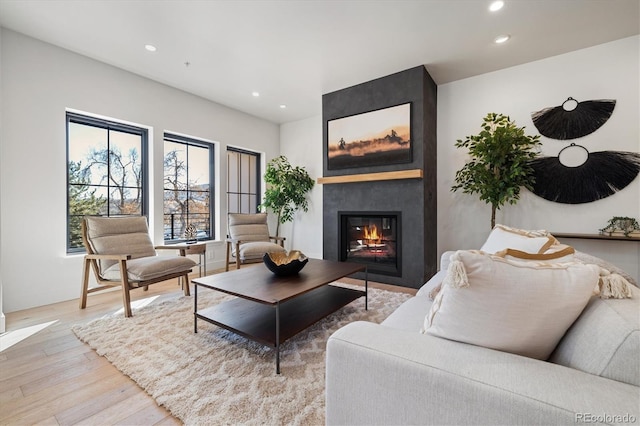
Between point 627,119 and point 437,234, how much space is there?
219 centimetres

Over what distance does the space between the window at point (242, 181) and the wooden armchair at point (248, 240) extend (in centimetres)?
67

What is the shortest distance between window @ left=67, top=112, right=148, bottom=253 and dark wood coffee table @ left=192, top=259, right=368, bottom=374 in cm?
221

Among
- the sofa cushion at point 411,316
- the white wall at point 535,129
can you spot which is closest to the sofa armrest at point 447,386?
the sofa cushion at point 411,316

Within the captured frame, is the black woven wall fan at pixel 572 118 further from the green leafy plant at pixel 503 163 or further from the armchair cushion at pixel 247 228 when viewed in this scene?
the armchair cushion at pixel 247 228

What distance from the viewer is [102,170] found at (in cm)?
329

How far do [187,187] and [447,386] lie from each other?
14.1 feet

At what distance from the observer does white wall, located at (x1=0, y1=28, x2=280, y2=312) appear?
2527 millimetres

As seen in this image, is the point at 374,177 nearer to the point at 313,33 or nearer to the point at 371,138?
the point at 371,138

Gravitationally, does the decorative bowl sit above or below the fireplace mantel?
below

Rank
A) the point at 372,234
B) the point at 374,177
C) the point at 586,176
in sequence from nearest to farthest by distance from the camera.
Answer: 1. the point at 586,176
2. the point at 374,177
3. the point at 372,234

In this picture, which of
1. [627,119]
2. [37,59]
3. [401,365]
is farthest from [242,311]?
[627,119]

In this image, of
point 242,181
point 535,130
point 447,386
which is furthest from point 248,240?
point 535,130

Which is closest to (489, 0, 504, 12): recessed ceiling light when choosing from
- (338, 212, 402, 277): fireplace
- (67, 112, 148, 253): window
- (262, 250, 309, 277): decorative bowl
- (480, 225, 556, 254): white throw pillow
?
(480, 225, 556, 254): white throw pillow

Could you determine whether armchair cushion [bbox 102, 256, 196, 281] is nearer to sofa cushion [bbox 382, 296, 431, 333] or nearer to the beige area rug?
the beige area rug
